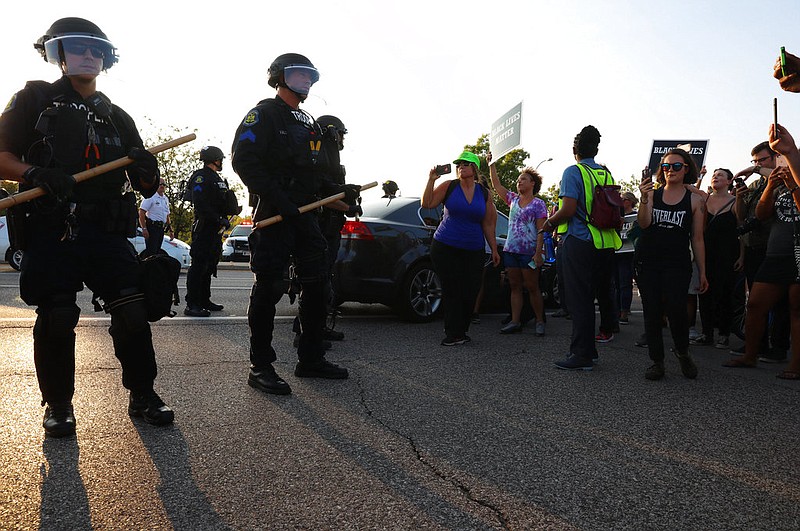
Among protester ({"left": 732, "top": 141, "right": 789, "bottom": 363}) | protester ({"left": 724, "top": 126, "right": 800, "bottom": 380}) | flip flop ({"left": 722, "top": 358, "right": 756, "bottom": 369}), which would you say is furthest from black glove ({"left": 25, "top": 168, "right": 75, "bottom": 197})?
protester ({"left": 732, "top": 141, "right": 789, "bottom": 363})

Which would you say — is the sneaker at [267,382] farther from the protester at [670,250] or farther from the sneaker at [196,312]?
the sneaker at [196,312]

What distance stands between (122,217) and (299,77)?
154 centimetres

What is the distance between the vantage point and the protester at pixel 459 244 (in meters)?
6.28

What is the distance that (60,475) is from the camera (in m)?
2.67

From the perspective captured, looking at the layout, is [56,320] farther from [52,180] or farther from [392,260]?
[392,260]

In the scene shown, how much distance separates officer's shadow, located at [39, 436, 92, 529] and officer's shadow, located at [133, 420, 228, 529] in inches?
10.7

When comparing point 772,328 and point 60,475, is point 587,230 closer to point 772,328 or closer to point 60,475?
point 772,328

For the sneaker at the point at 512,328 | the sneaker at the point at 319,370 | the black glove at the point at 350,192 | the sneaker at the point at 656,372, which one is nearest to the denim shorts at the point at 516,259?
the sneaker at the point at 512,328

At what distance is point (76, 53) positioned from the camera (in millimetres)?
3242

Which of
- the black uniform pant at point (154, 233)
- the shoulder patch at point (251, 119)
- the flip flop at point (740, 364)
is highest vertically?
the shoulder patch at point (251, 119)

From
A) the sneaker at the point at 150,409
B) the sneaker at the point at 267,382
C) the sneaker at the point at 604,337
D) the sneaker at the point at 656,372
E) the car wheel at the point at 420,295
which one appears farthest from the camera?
the car wheel at the point at 420,295

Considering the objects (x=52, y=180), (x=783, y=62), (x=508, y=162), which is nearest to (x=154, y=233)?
(x=52, y=180)

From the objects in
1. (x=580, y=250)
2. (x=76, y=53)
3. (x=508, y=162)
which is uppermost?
(x=508, y=162)

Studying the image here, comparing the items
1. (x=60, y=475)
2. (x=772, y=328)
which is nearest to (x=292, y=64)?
(x=60, y=475)
